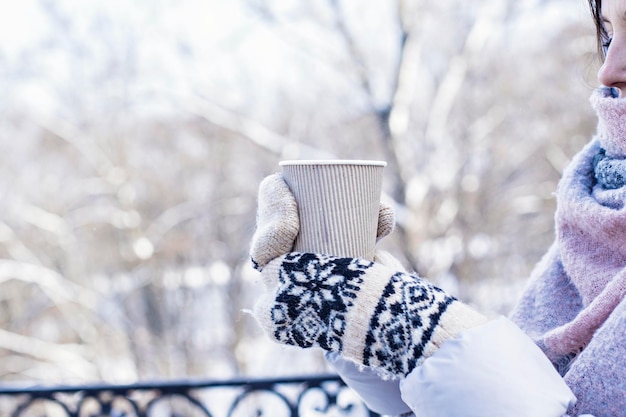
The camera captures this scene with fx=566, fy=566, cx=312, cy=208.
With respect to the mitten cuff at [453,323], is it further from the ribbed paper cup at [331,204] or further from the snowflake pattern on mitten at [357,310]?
the ribbed paper cup at [331,204]

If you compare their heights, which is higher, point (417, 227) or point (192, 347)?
point (417, 227)

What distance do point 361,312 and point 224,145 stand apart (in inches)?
305

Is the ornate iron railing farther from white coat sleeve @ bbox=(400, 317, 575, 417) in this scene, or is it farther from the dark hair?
the dark hair

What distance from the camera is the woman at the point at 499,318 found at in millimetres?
598

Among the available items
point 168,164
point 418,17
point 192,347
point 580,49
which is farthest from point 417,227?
point 192,347

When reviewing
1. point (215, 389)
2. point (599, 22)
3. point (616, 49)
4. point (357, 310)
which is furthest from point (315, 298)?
point (215, 389)

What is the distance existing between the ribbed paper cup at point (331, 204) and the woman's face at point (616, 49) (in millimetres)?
312

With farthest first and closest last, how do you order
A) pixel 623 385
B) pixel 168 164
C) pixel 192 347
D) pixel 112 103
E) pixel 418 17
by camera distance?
pixel 192 347 < pixel 168 164 < pixel 112 103 < pixel 418 17 < pixel 623 385

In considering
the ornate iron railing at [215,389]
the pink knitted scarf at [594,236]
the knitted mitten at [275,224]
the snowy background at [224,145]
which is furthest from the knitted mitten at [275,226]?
the snowy background at [224,145]

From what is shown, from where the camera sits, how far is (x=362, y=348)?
0.67 metres

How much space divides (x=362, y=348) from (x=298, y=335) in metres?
0.09

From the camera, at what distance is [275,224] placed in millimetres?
730

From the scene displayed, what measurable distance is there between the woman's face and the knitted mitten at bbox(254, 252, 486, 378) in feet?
1.11

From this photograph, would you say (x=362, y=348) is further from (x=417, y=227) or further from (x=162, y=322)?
(x=162, y=322)
